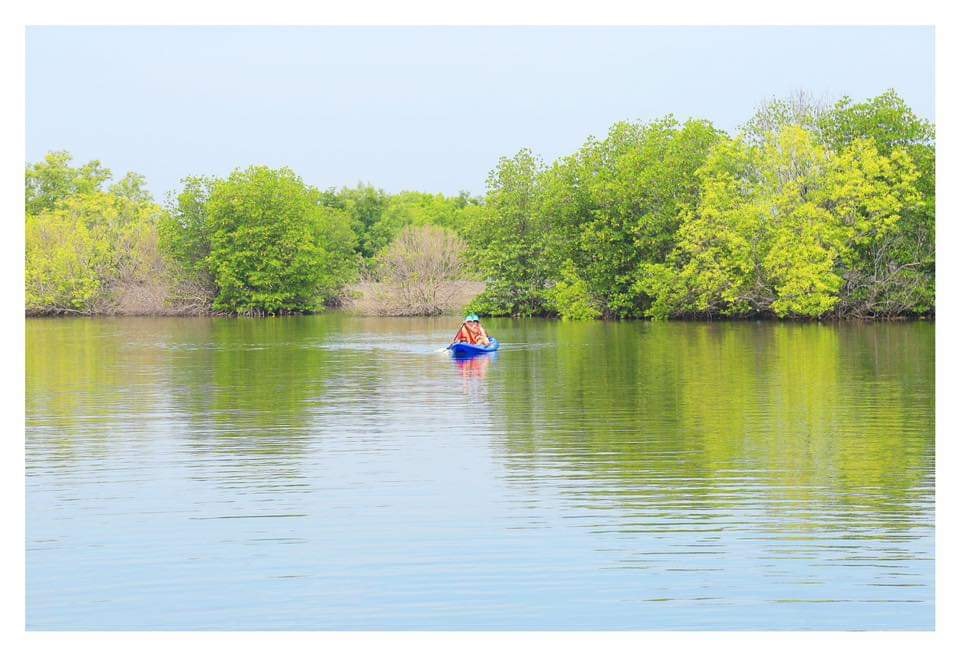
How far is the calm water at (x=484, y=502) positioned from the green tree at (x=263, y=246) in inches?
1996

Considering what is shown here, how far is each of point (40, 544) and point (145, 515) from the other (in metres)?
1.37

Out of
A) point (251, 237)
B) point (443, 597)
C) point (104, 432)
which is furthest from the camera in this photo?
point (251, 237)

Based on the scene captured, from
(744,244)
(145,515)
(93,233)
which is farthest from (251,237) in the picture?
(145,515)

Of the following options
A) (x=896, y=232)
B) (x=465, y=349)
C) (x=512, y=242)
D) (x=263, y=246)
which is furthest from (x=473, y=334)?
(x=263, y=246)

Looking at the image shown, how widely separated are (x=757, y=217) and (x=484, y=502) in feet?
151

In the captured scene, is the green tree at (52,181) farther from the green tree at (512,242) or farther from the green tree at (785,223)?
the green tree at (785,223)

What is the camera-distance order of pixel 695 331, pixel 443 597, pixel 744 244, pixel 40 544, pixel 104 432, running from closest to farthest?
pixel 443 597 < pixel 40 544 < pixel 104 432 < pixel 695 331 < pixel 744 244

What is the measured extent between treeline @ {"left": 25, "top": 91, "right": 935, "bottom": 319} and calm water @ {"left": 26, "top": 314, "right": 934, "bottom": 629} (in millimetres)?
29648

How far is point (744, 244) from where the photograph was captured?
2266 inches

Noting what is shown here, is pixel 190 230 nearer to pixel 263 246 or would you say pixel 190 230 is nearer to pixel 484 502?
pixel 263 246

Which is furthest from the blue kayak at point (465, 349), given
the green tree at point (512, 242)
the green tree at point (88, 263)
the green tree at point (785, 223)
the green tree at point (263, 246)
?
the green tree at point (88, 263)

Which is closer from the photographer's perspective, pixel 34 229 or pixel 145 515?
pixel 145 515

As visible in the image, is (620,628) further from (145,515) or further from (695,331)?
(695,331)

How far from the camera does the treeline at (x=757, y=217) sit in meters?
56.3
